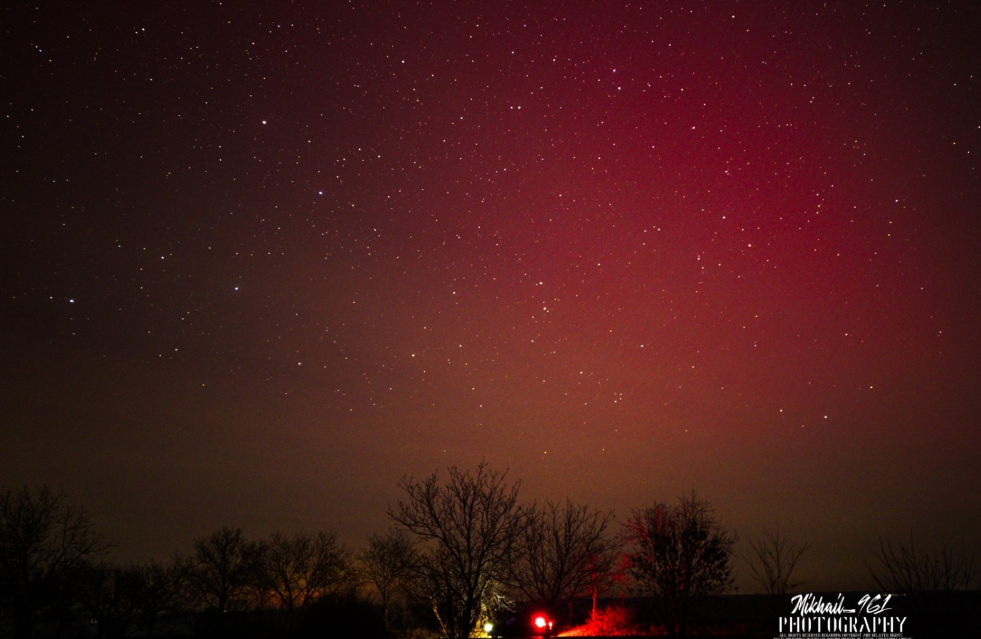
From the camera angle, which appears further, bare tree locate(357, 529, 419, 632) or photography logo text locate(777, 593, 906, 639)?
bare tree locate(357, 529, 419, 632)

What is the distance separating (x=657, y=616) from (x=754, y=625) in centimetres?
642

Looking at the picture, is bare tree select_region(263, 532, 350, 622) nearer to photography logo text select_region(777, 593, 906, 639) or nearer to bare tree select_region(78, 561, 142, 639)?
bare tree select_region(78, 561, 142, 639)

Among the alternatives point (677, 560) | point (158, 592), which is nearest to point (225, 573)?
point (158, 592)

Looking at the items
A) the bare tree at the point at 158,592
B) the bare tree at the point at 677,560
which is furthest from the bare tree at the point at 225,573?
the bare tree at the point at 677,560

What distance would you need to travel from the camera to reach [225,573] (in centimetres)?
5341

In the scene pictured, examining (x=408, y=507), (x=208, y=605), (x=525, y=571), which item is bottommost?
(x=208, y=605)

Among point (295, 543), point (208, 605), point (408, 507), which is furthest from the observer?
point (295, 543)

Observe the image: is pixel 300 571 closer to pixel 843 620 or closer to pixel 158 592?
pixel 158 592

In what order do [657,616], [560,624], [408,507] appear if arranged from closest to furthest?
[408,507] < [657,616] < [560,624]

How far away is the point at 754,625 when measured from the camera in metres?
35.4

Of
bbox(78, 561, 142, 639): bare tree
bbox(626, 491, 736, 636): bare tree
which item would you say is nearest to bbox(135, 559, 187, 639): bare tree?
bbox(78, 561, 142, 639): bare tree

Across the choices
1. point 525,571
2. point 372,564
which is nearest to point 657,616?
point 525,571

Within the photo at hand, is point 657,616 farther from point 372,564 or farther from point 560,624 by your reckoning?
point 372,564

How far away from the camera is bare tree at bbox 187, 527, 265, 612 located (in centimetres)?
5238
